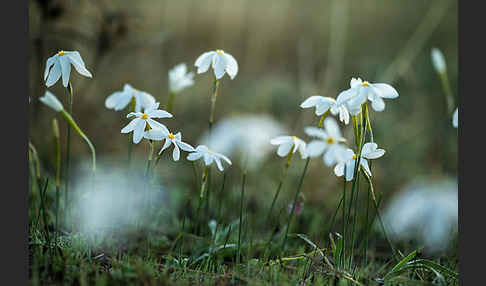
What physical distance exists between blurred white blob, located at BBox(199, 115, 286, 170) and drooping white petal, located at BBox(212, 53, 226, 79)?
70 cm

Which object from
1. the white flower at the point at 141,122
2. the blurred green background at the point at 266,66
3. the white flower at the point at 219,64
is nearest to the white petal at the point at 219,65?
the white flower at the point at 219,64

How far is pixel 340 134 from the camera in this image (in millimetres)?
982

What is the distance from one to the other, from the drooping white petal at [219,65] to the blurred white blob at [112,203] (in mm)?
328

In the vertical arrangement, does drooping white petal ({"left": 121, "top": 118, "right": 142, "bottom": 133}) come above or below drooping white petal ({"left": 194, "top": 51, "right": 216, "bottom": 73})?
below


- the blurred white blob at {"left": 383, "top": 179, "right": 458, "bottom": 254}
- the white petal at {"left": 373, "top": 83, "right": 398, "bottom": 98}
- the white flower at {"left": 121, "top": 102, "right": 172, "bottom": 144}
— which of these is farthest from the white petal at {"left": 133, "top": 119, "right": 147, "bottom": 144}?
the blurred white blob at {"left": 383, "top": 179, "right": 458, "bottom": 254}

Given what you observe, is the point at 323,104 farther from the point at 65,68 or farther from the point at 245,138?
the point at 245,138

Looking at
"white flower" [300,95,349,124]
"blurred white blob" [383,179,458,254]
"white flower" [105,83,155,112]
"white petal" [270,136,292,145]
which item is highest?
"white flower" [105,83,155,112]

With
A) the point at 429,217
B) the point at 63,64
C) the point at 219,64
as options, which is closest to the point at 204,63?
the point at 219,64

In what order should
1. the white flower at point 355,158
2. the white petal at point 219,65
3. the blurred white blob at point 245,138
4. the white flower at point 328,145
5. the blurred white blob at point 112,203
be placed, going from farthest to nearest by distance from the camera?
the blurred white blob at point 245,138 → the blurred white blob at point 112,203 → the white petal at point 219,65 → the white flower at point 355,158 → the white flower at point 328,145

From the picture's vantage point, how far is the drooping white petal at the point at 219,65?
1085 millimetres

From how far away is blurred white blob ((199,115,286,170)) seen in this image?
1894 mm

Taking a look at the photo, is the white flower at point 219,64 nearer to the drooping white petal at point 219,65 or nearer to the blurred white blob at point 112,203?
the drooping white petal at point 219,65

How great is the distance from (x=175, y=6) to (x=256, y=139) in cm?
175

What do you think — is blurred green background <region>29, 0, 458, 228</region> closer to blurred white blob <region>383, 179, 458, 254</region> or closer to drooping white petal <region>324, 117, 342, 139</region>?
blurred white blob <region>383, 179, 458, 254</region>
